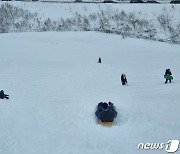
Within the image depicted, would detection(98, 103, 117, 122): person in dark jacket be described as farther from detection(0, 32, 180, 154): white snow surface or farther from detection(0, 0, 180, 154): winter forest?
detection(0, 32, 180, 154): white snow surface

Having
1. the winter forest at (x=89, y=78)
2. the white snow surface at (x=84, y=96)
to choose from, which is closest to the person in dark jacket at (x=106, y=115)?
the winter forest at (x=89, y=78)

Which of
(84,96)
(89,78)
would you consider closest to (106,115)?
(84,96)

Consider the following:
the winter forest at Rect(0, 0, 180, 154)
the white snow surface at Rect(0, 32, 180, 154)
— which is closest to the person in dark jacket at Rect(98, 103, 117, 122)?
the winter forest at Rect(0, 0, 180, 154)

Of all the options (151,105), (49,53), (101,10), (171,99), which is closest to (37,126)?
(151,105)

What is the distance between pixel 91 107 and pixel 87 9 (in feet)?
129

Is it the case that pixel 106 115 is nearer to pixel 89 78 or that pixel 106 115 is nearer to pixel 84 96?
pixel 84 96

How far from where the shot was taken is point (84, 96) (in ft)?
75.4

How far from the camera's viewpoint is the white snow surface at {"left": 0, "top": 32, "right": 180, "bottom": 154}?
1573 centimetres

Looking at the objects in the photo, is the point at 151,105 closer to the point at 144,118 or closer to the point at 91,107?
the point at 144,118

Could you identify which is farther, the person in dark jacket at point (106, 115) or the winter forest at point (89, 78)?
the person in dark jacket at point (106, 115)

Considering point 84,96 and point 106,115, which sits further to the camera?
point 84,96

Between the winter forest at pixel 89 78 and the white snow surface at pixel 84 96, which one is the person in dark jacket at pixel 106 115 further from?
the white snow surface at pixel 84 96

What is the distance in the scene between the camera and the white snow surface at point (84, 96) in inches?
619

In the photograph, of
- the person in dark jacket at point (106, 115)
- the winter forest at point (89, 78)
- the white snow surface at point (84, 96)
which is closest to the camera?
the white snow surface at point (84, 96)
